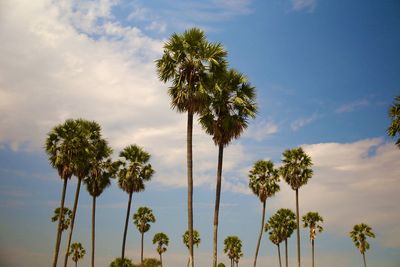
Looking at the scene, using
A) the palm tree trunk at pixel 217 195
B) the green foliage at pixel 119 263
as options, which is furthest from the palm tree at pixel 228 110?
the green foliage at pixel 119 263

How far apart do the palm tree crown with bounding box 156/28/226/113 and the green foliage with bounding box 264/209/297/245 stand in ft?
146

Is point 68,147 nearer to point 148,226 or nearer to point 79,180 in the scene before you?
point 79,180

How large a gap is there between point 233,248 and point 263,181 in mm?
26663

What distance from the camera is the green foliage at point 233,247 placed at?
75375mm

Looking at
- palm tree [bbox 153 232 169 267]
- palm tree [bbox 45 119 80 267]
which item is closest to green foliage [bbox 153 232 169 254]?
palm tree [bbox 153 232 169 267]

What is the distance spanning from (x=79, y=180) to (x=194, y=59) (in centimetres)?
2098

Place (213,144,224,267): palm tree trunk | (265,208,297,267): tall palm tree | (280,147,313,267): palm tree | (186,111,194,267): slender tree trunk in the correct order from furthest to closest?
1. (265,208,297,267): tall palm tree
2. (280,147,313,267): palm tree
3. (213,144,224,267): palm tree trunk
4. (186,111,194,267): slender tree trunk

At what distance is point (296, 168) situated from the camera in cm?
5116

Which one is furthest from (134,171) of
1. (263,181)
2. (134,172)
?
(263,181)

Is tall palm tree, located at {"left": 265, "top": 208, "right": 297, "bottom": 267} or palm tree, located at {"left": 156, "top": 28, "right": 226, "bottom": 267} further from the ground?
palm tree, located at {"left": 156, "top": 28, "right": 226, "bottom": 267}

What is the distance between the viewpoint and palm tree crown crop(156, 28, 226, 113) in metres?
24.7

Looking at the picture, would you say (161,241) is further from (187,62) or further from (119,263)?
(187,62)

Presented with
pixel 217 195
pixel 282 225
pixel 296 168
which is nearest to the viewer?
pixel 217 195

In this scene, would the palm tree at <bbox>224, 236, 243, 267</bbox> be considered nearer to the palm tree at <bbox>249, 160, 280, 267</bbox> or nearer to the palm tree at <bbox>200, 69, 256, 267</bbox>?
the palm tree at <bbox>249, 160, 280, 267</bbox>
